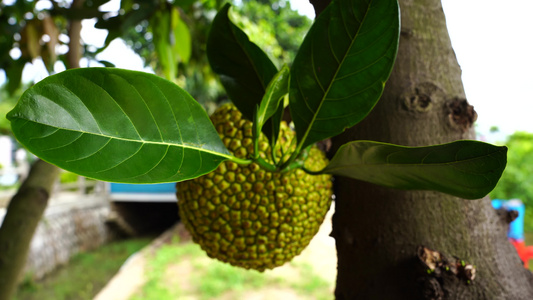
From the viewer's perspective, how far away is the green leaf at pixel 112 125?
27cm

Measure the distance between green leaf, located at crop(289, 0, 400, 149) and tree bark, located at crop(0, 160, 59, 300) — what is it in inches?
30.9

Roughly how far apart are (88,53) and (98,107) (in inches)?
66.4

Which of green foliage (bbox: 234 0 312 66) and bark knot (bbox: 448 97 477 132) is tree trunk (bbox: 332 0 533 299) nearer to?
bark knot (bbox: 448 97 477 132)

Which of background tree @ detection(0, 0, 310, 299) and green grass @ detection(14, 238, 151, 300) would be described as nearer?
background tree @ detection(0, 0, 310, 299)

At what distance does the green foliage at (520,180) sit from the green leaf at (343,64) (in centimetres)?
596

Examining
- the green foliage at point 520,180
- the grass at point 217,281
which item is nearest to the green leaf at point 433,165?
the grass at point 217,281


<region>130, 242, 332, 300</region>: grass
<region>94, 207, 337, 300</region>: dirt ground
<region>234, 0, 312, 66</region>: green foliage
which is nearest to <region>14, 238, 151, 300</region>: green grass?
<region>94, 207, 337, 300</region>: dirt ground

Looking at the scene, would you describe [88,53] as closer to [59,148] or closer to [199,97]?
[59,148]

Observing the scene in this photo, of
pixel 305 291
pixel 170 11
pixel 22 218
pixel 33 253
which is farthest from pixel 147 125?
pixel 33 253

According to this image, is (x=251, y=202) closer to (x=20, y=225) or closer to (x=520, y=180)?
(x=20, y=225)

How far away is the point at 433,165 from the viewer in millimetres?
332

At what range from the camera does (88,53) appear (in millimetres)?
1794

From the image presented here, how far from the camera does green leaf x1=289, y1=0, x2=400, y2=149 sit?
331 millimetres

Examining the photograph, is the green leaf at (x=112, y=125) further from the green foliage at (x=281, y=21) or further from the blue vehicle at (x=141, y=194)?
the blue vehicle at (x=141, y=194)
